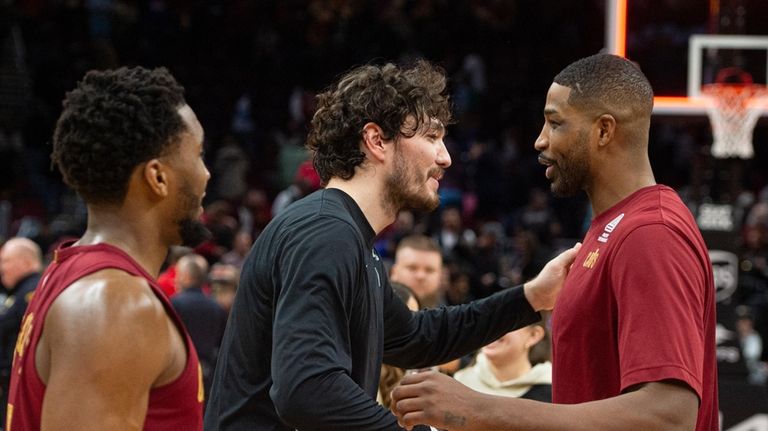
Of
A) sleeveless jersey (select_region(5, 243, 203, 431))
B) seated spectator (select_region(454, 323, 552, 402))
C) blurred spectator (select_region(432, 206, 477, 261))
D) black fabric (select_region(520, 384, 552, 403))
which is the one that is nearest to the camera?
sleeveless jersey (select_region(5, 243, 203, 431))

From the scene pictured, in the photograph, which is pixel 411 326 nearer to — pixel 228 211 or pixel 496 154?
pixel 228 211

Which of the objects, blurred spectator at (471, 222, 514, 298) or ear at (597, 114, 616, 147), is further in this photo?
blurred spectator at (471, 222, 514, 298)

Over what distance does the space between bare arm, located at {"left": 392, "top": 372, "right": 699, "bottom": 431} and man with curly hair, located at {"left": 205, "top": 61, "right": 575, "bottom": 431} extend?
16cm

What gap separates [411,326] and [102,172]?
4.85 ft

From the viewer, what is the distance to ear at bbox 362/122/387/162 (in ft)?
11.1

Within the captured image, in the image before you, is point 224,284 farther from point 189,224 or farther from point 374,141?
point 189,224

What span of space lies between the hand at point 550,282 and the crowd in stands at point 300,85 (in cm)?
933

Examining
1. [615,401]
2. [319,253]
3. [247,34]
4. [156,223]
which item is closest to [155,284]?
[156,223]

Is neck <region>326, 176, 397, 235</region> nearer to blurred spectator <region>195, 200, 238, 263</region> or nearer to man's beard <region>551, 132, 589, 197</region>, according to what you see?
man's beard <region>551, 132, 589, 197</region>

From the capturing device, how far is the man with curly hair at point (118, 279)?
2438 mm

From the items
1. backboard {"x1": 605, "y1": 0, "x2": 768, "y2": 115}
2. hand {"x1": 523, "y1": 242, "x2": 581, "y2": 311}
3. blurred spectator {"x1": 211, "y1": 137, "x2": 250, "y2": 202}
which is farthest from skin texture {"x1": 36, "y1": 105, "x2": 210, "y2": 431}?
blurred spectator {"x1": 211, "y1": 137, "x2": 250, "y2": 202}

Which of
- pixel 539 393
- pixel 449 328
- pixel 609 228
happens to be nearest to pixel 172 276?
pixel 539 393

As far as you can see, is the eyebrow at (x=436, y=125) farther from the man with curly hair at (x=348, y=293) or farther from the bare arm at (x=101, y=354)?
the bare arm at (x=101, y=354)

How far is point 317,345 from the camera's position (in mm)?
2828
